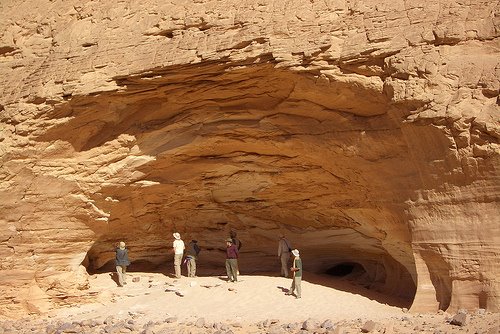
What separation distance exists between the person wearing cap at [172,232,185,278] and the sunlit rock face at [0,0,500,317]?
63 centimetres

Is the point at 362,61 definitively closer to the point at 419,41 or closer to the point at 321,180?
the point at 419,41

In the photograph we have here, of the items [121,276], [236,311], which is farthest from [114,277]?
[236,311]

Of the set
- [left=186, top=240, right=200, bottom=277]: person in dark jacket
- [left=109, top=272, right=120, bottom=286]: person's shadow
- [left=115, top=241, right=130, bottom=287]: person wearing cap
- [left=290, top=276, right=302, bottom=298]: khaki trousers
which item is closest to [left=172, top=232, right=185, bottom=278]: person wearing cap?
[left=186, top=240, right=200, bottom=277]: person in dark jacket

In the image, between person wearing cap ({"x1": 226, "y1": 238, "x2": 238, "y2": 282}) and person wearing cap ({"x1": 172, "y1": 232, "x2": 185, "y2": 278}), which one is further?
person wearing cap ({"x1": 172, "y1": 232, "x2": 185, "y2": 278})

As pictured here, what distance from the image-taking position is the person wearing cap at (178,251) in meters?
10.9

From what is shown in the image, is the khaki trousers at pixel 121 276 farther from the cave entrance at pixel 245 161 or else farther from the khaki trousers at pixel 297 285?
the khaki trousers at pixel 297 285

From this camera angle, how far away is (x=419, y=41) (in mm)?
8047

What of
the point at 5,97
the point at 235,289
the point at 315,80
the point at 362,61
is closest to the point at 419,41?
the point at 362,61

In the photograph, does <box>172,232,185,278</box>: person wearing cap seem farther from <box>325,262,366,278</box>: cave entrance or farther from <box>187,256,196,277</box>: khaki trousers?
<box>325,262,366,278</box>: cave entrance

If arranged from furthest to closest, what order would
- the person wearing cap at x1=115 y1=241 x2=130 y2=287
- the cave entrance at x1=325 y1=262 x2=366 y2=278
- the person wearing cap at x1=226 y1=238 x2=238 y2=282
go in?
the cave entrance at x1=325 y1=262 x2=366 y2=278
the person wearing cap at x1=115 y1=241 x2=130 y2=287
the person wearing cap at x1=226 y1=238 x2=238 y2=282

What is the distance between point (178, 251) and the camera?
36.1 ft

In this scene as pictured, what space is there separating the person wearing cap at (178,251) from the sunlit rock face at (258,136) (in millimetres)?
634

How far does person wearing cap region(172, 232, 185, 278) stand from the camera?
10922 millimetres

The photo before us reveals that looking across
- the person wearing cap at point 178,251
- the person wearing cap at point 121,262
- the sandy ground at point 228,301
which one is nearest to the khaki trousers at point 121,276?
the person wearing cap at point 121,262
